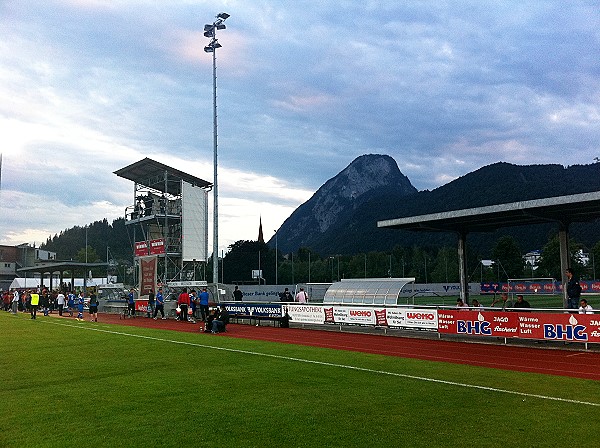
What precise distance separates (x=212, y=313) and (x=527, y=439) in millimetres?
21380

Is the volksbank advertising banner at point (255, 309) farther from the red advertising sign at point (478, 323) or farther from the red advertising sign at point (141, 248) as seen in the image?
the red advertising sign at point (141, 248)

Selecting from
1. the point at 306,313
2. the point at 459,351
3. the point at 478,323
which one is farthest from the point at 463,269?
the point at 459,351

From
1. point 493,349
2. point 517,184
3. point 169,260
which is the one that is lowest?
point 493,349

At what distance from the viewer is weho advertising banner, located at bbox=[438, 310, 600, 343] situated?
17094 mm

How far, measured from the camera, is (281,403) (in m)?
9.55

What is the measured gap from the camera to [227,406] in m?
9.34

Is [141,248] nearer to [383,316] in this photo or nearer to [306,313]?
[306,313]

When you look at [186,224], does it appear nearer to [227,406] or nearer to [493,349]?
[493,349]

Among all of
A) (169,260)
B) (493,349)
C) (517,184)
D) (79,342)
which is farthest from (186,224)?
(517,184)

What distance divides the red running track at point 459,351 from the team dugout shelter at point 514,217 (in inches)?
239

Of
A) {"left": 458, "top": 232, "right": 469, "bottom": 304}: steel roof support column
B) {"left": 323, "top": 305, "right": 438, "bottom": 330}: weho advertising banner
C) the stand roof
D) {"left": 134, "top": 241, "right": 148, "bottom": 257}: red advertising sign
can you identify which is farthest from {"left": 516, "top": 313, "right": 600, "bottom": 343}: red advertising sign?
the stand roof

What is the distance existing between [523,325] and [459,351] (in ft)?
8.70

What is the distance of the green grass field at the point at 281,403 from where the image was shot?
7453 mm

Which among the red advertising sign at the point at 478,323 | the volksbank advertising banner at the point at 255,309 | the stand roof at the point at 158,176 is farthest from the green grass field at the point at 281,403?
the stand roof at the point at 158,176
